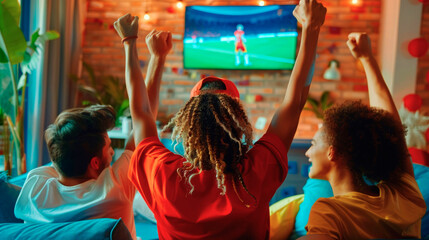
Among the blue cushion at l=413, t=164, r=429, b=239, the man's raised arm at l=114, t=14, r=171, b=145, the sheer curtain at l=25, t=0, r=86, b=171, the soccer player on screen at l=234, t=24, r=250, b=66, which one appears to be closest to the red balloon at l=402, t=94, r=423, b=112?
the soccer player on screen at l=234, t=24, r=250, b=66

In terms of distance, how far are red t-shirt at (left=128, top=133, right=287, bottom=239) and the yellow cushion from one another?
2.51 feet

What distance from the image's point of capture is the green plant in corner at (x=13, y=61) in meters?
2.85

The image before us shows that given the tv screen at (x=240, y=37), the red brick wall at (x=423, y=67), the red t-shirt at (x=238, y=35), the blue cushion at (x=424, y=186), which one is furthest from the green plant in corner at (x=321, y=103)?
the blue cushion at (x=424, y=186)

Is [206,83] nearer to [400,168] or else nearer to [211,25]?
[400,168]

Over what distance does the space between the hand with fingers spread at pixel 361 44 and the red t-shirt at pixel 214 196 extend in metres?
0.58

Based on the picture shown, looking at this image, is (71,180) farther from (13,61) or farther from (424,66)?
(424,66)

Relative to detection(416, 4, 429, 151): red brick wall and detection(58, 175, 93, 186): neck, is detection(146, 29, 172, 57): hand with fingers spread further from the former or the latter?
detection(416, 4, 429, 151): red brick wall

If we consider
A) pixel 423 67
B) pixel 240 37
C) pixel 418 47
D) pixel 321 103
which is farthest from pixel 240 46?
pixel 423 67

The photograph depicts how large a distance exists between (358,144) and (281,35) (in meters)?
3.29

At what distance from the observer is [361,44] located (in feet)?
4.25

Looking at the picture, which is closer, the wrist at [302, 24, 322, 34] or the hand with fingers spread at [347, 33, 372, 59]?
the wrist at [302, 24, 322, 34]

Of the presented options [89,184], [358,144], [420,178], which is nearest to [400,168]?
[358,144]

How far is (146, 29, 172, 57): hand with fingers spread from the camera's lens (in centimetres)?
130

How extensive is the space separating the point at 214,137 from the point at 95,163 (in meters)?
0.56
